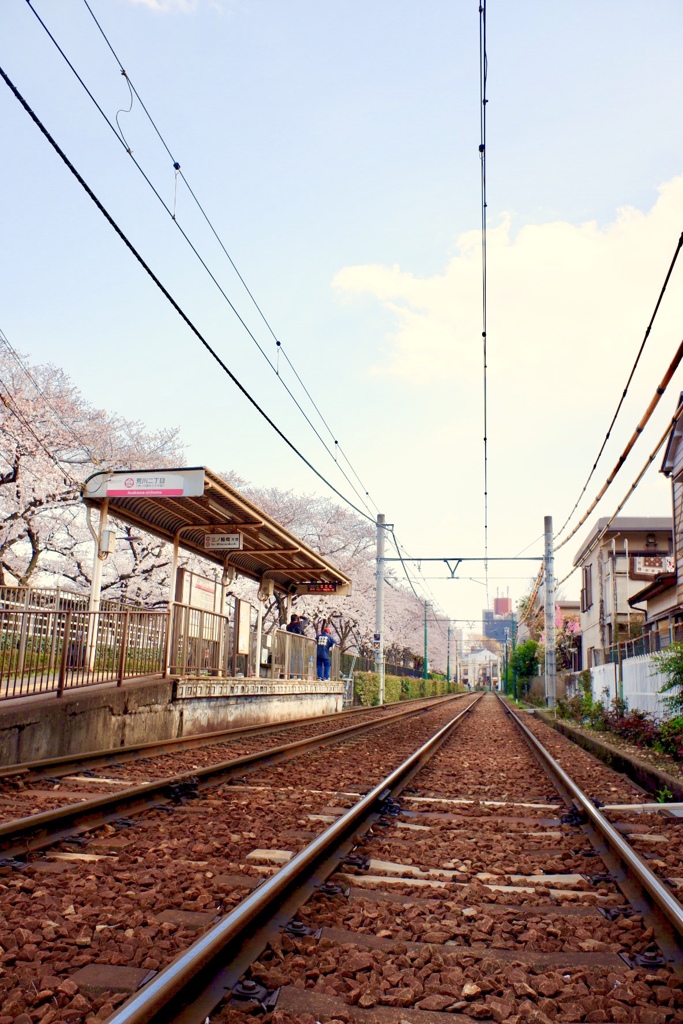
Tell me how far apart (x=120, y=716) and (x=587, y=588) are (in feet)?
120

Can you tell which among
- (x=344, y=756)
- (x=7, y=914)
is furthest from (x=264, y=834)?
(x=344, y=756)

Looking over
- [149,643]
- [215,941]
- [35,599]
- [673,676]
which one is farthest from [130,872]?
[673,676]

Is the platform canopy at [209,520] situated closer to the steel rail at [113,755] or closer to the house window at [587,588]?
the steel rail at [113,755]

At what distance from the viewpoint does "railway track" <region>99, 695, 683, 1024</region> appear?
2.84 metres

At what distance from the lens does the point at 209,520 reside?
15.9 meters

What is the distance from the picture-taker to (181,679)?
1335 centimetres

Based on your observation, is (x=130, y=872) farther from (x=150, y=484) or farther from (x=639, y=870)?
(x=150, y=484)

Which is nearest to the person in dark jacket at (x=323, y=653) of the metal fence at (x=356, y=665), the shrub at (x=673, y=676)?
the metal fence at (x=356, y=665)

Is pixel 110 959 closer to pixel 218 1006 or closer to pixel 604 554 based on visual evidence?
pixel 218 1006

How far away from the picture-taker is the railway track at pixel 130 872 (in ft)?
10.0

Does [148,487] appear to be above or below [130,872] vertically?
above

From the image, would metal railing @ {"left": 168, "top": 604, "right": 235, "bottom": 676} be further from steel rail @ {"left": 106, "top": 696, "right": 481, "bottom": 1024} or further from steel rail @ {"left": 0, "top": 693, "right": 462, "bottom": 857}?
steel rail @ {"left": 106, "top": 696, "right": 481, "bottom": 1024}

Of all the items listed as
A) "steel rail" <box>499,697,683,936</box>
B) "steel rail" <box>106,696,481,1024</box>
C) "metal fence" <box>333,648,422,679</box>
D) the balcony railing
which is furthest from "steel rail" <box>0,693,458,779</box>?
"metal fence" <box>333,648,422,679</box>

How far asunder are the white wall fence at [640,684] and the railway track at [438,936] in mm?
8975
